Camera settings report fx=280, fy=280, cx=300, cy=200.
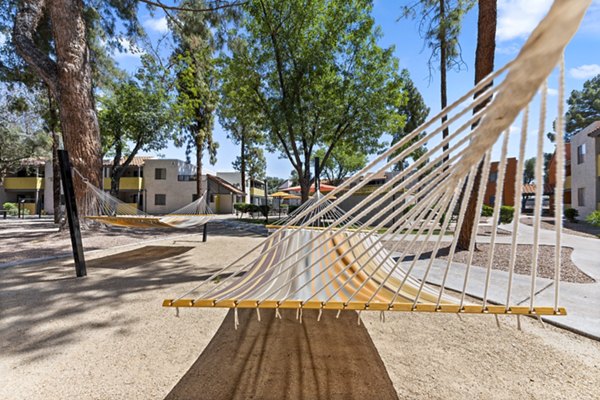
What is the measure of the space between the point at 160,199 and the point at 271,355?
20.1 metres

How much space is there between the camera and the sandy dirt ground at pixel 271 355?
139cm

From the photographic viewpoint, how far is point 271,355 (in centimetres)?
168

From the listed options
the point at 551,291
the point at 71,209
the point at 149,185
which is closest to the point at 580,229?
the point at 551,291

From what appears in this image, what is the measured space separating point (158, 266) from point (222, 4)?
20.8 feet

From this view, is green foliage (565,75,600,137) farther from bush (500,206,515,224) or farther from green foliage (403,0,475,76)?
green foliage (403,0,475,76)

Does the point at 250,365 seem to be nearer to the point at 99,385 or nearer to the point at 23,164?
the point at 99,385

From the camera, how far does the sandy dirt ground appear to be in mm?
1386

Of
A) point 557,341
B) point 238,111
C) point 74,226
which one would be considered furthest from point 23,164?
point 557,341

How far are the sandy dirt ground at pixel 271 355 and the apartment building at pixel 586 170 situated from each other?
1355cm

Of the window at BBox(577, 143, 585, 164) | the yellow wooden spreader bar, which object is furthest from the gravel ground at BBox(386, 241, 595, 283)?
the window at BBox(577, 143, 585, 164)

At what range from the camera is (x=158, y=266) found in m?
3.98

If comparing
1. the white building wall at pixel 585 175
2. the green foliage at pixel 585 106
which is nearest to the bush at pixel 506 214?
the white building wall at pixel 585 175

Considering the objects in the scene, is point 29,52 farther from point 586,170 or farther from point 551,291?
point 586,170

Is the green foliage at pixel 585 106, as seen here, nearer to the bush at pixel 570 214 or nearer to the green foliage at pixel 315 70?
the bush at pixel 570 214
